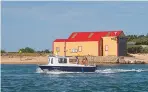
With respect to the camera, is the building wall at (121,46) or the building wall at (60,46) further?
the building wall at (60,46)

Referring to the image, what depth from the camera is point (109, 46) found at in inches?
4441

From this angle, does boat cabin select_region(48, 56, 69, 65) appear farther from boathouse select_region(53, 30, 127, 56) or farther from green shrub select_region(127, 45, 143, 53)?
green shrub select_region(127, 45, 143, 53)

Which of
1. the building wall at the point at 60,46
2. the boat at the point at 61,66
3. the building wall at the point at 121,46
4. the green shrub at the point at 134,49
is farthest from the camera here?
the green shrub at the point at 134,49

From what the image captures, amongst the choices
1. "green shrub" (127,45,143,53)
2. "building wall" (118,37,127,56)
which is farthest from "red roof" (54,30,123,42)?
"green shrub" (127,45,143,53)

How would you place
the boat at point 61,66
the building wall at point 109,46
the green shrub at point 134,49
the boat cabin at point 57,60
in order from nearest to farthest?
the boat cabin at point 57,60 < the boat at point 61,66 < the building wall at point 109,46 < the green shrub at point 134,49

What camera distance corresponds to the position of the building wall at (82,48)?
112 metres

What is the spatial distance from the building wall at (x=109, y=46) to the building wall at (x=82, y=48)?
187cm

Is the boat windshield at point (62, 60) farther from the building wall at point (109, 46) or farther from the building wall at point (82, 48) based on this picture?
the building wall at point (109, 46)

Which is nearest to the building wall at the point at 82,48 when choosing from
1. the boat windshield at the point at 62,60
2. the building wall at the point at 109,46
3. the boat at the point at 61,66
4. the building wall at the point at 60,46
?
the building wall at the point at 60,46

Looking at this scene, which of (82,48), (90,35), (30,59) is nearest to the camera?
(82,48)

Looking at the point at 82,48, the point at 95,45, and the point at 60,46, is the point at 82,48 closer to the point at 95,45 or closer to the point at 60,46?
the point at 95,45

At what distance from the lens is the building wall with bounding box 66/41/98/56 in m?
112

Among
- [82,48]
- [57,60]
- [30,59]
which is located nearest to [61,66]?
[57,60]

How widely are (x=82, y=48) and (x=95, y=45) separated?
284 cm
